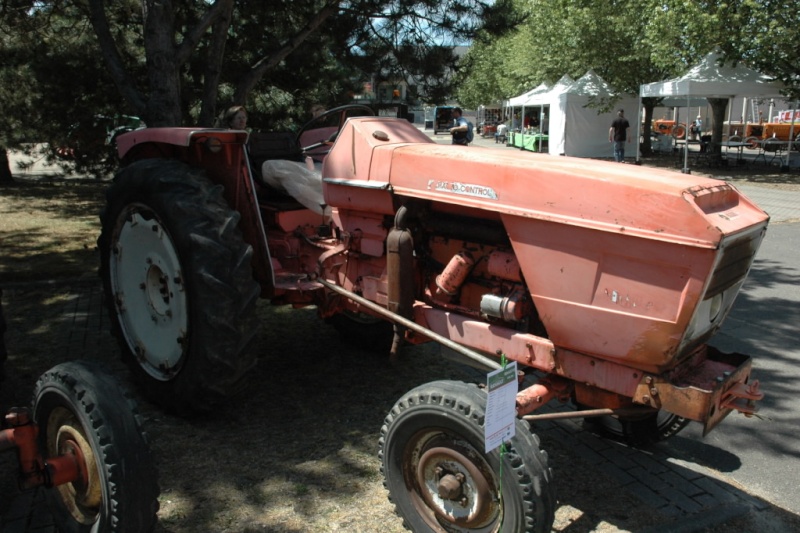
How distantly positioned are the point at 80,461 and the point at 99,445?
0.21 metres

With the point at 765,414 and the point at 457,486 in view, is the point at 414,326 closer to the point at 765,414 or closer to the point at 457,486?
the point at 457,486

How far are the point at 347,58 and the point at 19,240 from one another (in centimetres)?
463

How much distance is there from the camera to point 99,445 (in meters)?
2.38

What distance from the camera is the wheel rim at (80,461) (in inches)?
98.7

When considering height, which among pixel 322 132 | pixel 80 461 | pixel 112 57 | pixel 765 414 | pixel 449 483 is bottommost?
pixel 765 414

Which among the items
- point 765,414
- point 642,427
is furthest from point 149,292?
point 765,414

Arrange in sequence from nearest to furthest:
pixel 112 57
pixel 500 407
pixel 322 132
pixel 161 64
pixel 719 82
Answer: pixel 500 407 → pixel 322 132 → pixel 161 64 → pixel 112 57 → pixel 719 82

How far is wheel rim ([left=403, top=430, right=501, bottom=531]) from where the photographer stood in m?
2.68

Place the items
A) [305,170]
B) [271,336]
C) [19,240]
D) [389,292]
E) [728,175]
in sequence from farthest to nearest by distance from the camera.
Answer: [728,175]
[19,240]
[271,336]
[305,170]
[389,292]

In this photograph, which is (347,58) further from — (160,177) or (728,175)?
→ (728,175)

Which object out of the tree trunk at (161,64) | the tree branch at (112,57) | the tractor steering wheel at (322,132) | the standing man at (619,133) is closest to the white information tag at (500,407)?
the tractor steering wheel at (322,132)

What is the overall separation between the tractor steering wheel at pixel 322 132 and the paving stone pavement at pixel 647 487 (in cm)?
221

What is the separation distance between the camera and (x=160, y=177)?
147 inches

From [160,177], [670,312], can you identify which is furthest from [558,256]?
[160,177]
